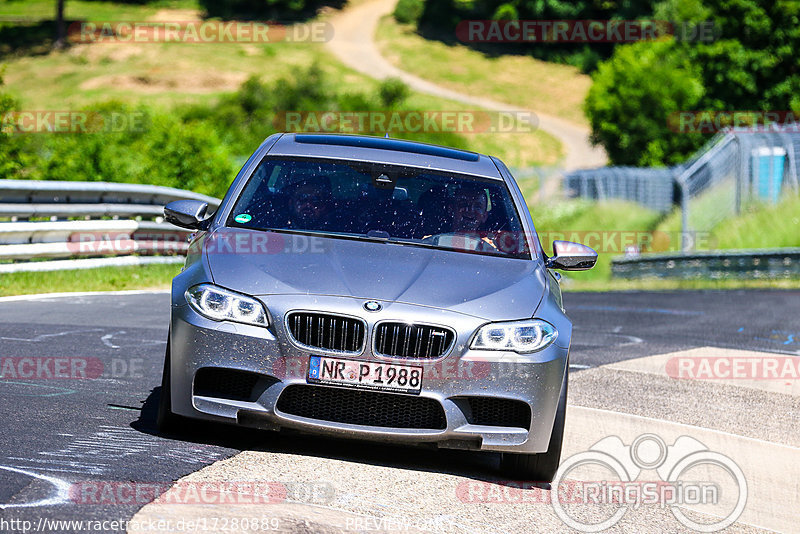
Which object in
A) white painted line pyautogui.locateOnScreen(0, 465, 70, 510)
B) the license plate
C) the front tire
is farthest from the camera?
the front tire

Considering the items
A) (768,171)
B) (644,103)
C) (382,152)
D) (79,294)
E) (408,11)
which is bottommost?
(644,103)

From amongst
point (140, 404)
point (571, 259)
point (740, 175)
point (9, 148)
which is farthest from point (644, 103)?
point (140, 404)

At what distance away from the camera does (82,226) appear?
50.8 ft

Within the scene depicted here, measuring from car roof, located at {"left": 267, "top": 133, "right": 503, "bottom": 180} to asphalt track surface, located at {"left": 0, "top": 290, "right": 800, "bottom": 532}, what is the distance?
5.64ft

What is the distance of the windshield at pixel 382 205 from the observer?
661 cm

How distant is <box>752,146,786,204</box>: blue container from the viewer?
3312cm

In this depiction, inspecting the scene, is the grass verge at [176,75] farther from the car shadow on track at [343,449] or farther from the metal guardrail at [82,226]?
the car shadow on track at [343,449]

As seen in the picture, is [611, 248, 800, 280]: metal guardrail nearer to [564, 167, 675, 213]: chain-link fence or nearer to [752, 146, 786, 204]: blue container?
[752, 146, 786, 204]: blue container

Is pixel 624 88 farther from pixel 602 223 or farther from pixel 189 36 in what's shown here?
pixel 189 36

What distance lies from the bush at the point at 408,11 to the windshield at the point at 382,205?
102639mm

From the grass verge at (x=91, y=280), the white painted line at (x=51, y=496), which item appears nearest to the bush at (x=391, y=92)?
the grass verge at (x=91, y=280)

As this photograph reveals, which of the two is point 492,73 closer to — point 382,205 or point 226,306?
point 382,205

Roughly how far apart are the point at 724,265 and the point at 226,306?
20.9m

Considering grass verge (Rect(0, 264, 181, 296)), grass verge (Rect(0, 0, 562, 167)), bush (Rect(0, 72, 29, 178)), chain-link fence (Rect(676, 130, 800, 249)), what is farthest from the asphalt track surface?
grass verge (Rect(0, 0, 562, 167))
